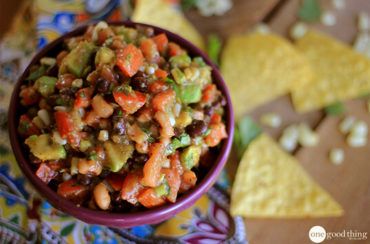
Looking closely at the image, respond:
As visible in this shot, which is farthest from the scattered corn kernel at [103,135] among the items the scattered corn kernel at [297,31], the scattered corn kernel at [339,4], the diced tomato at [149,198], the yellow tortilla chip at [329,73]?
the scattered corn kernel at [339,4]

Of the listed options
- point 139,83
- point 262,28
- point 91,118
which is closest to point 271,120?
point 262,28

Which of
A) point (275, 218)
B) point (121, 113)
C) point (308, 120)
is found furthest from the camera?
point (308, 120)

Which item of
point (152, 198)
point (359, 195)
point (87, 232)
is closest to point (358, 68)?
point (359, 195)

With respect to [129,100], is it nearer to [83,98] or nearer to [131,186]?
[83,98]

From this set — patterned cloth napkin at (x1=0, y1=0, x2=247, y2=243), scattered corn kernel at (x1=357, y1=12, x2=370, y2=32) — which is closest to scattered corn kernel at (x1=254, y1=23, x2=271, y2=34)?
scattered corn kernel at (x1=357, y1=12, x2=370, y2=32)

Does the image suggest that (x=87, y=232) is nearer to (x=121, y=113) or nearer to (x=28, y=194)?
(x=28, y=194)
